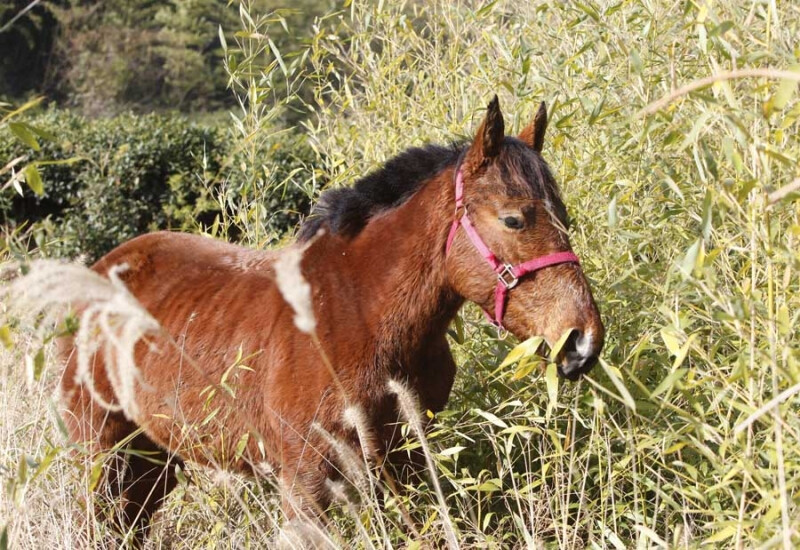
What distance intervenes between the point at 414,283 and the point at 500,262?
0.38 metres

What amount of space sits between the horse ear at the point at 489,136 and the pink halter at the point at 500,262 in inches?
4.6

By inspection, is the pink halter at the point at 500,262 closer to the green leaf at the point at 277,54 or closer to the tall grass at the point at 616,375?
the tall grass at the point at 616,375

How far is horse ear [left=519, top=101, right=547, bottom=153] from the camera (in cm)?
385

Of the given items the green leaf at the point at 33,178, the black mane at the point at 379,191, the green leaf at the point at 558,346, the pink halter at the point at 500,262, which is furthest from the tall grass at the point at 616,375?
the green leaf at the point at 33,178

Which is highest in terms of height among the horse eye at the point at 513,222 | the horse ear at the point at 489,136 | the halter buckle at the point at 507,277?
the horse ear at the point at 489,136

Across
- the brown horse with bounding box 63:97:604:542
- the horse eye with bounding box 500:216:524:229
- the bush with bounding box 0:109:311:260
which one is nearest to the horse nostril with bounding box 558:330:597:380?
the brown horse with bounding box 63:97:604:542

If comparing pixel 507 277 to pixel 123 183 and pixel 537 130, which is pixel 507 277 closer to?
pixel 537 130

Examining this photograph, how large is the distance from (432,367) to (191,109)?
22.5 metres

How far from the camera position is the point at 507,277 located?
3.56m

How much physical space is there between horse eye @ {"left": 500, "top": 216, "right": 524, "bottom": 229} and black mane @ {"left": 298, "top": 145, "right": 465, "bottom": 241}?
18.9 inches

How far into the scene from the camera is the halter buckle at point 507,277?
11.6 feet

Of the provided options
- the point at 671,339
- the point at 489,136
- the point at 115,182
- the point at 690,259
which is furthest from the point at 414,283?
the point at 115,182

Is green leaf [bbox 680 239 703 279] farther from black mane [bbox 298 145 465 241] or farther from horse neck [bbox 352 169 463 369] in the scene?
black mane [bbox 298 145 465 241]

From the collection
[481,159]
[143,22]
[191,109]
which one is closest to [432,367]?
[481,159]
